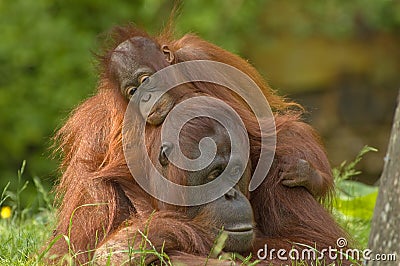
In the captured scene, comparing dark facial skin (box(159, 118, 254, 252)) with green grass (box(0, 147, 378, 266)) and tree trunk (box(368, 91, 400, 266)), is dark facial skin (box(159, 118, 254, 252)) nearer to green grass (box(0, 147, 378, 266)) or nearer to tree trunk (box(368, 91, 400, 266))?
green grass (box(0, 147, 378, 266))

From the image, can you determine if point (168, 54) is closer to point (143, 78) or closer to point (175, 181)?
point (143, 78)

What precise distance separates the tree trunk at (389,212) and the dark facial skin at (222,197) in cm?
50

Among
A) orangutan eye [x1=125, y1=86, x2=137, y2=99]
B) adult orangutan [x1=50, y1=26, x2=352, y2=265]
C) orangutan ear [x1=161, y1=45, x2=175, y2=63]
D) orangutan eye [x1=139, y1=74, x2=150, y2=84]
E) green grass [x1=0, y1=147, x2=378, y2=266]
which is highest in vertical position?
orangutan ear [x1=161, y1=45, x2=175, y2=63]

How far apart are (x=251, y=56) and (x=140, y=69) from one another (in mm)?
7328

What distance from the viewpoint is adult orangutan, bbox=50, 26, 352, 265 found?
3275 mm

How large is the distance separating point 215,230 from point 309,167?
57 centimetres

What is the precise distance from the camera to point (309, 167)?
359cm

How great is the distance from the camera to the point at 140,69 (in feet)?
11.6

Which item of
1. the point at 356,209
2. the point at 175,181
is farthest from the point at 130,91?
the point at 356,209

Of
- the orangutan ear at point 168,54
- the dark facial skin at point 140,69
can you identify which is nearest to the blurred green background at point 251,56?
the orangutan ear at point 168,54

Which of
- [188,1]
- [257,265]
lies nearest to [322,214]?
[257,265]

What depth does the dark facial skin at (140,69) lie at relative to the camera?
11.4ft

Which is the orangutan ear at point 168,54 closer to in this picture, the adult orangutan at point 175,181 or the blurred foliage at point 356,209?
the adult orangutan at point 175,181

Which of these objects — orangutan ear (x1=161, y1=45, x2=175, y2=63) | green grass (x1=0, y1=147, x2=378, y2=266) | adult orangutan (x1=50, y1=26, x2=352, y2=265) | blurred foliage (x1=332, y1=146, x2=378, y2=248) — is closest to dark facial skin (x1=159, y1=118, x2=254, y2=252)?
adult orangutan (x1=50, y1=26, x2=352, y2=265)
